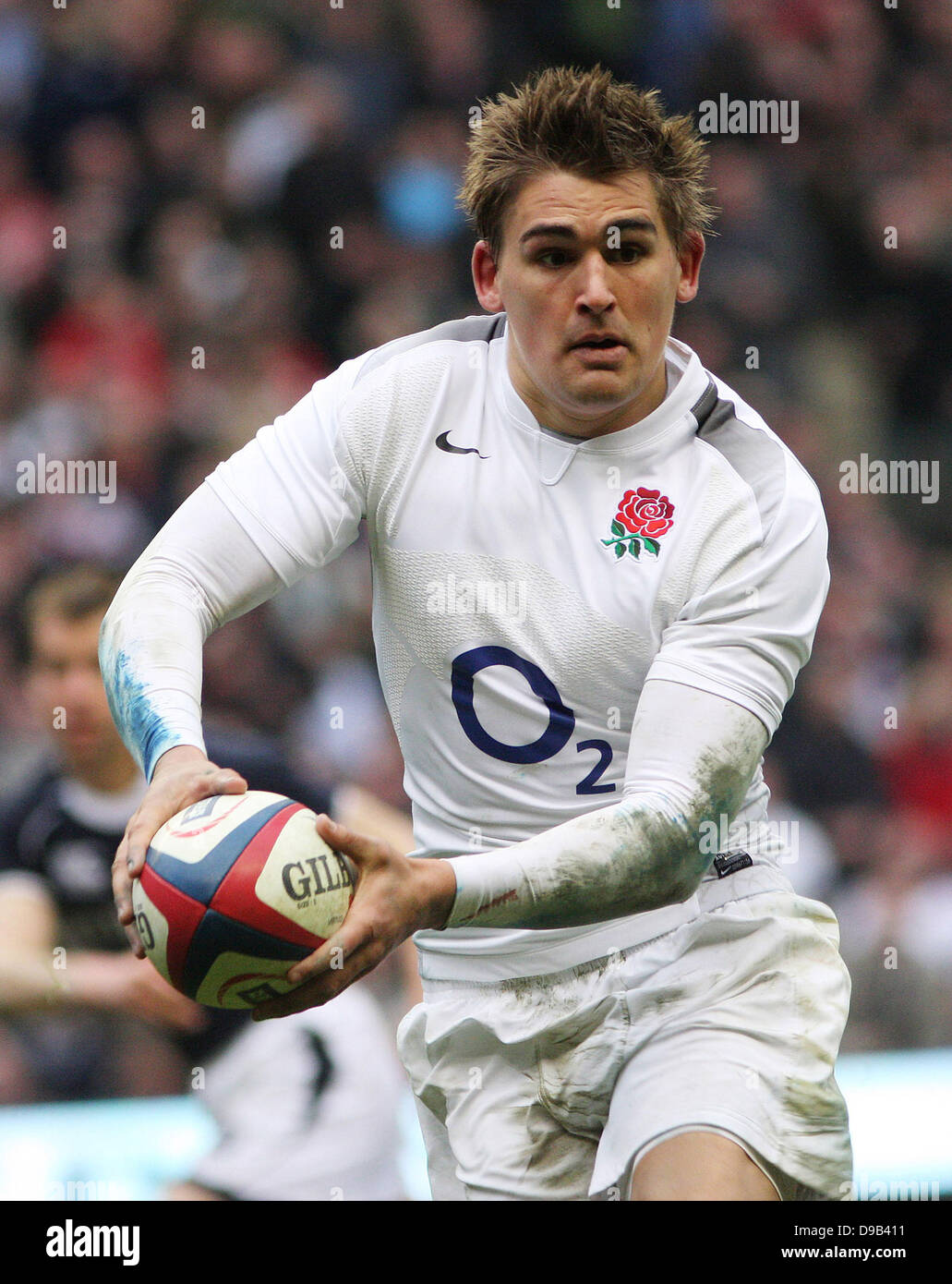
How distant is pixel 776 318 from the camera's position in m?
7.57

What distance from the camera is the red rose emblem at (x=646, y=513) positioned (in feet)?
10.5

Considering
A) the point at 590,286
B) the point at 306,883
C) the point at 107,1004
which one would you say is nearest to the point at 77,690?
the point at 107,1004

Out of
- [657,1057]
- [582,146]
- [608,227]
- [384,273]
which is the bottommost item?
[657,1057]

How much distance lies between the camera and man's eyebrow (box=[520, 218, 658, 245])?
10.3 ft

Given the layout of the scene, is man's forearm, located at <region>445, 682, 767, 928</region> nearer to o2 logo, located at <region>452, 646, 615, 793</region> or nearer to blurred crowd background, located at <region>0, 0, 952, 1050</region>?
o2 logo, located at <region>452, 646, 615, 793</region>

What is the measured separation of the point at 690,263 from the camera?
3418 mm

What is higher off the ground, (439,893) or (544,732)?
(544,732)

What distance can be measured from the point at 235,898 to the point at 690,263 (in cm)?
165

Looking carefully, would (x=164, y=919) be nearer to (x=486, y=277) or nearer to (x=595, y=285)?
(x=595, y=285)

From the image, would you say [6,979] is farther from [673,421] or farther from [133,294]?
[133,294]

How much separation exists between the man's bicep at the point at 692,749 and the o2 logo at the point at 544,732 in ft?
0.88

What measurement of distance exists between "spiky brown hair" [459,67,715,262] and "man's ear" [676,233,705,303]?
1.0 inches

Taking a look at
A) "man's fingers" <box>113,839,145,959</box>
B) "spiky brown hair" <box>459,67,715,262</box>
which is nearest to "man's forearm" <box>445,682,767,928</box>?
"man's fingers" <box>113,839,145,959</box>

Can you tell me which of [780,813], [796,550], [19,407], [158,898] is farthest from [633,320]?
[19,407]
